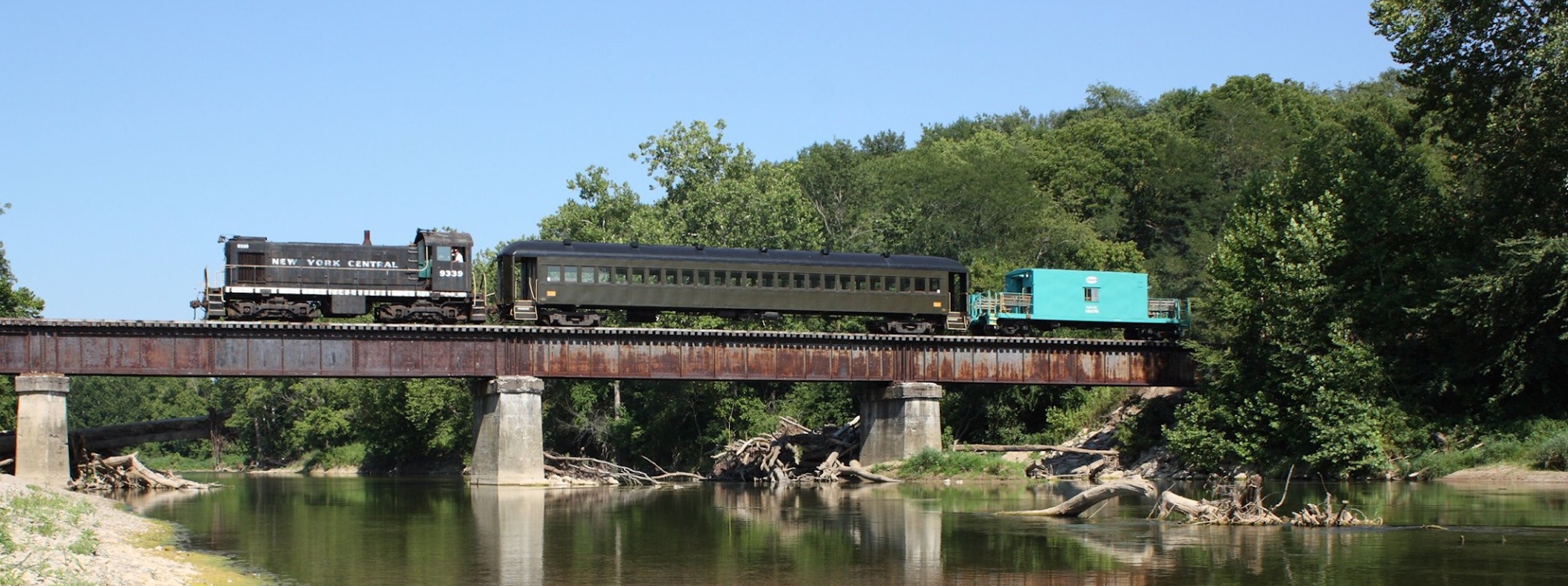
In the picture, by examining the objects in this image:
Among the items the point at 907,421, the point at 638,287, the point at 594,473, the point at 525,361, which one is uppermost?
the point at 638,287

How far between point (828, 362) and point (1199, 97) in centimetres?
6938

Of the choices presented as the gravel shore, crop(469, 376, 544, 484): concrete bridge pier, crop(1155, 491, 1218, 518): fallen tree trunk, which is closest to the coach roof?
crop(469, 376, 544, 484): concrete bridge pier

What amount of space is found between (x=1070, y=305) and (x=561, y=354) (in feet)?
67.6

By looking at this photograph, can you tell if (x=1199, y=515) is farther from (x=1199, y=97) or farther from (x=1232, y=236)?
(x=1199, y=97)

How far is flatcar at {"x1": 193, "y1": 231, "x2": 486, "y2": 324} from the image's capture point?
5075cm

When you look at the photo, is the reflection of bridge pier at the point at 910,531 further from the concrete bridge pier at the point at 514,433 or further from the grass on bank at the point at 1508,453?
the grass on bank at the point at 1508,453

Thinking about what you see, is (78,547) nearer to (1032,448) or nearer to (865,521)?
(865,521)

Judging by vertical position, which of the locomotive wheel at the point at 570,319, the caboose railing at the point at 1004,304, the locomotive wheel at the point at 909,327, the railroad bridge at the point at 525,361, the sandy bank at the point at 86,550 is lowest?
the sandy bank at the point at 86,550

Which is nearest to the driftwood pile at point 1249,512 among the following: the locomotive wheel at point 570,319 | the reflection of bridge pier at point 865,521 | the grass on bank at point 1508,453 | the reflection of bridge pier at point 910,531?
the reflection of bridge pier at point 910,531

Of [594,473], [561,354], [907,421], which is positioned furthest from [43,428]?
[907,421]

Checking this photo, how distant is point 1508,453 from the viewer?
1836 inches

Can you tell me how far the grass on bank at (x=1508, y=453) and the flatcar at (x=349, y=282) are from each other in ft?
108

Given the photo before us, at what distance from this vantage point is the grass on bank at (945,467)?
55.8 m

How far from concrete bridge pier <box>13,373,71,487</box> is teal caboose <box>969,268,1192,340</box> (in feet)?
110
